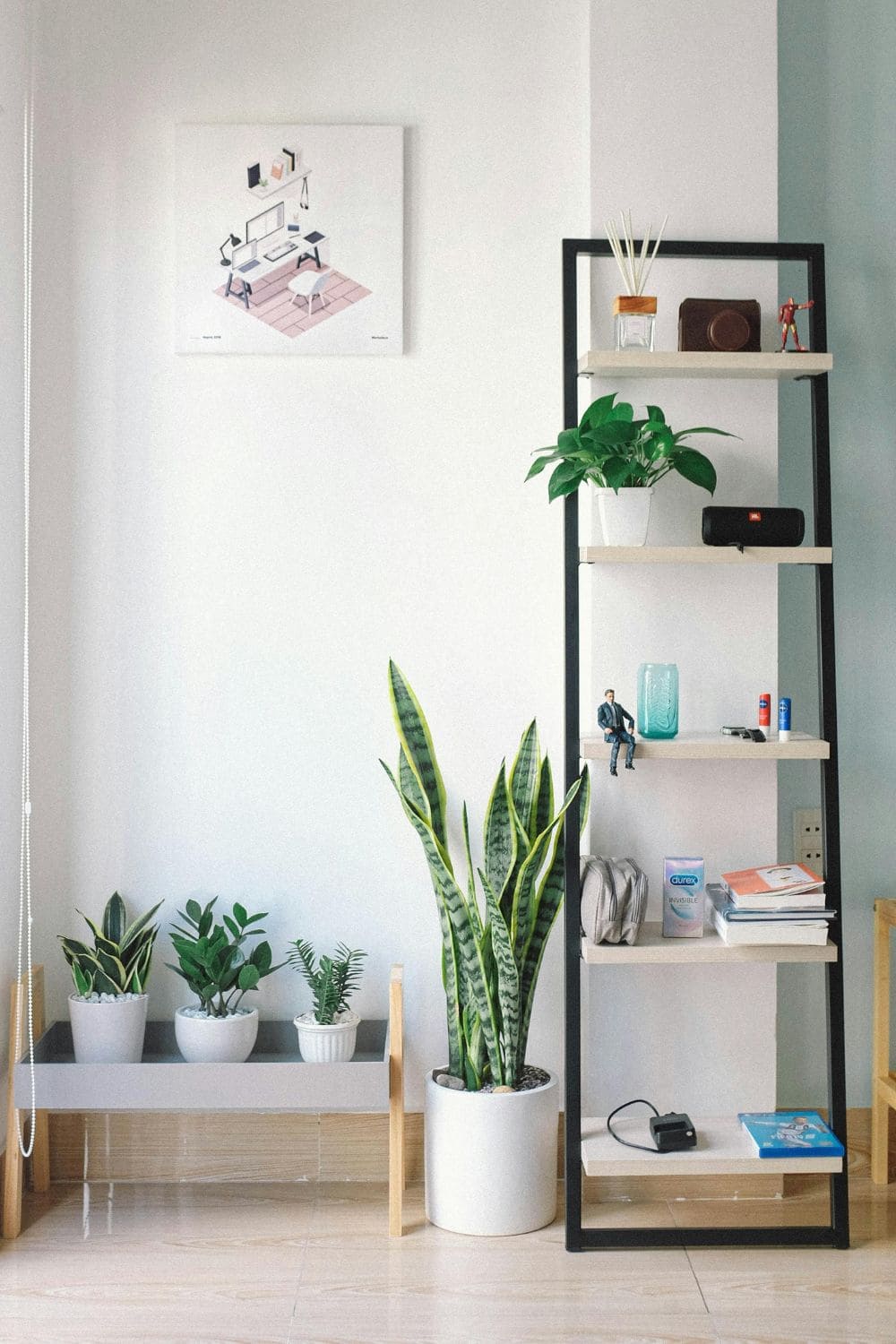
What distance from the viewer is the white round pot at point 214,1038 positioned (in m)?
2.34

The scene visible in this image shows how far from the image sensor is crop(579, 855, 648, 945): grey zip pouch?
7.25 ft

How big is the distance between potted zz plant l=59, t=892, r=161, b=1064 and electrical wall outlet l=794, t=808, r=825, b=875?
52.9 inches

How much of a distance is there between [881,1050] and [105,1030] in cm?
158

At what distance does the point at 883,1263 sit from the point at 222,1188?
1.28 m

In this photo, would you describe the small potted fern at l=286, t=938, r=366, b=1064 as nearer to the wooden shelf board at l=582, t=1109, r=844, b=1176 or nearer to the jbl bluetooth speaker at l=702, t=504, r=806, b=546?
the wooden shelf board at l=582, t=1109, r=844, b=1176

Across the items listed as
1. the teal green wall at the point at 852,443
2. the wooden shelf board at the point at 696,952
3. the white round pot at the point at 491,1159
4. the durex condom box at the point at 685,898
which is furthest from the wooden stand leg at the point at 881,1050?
the white round pot at the point at 491,1159

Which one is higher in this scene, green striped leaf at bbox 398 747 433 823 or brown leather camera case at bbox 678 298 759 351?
brown leather camera case at bbox 678 298 759 351

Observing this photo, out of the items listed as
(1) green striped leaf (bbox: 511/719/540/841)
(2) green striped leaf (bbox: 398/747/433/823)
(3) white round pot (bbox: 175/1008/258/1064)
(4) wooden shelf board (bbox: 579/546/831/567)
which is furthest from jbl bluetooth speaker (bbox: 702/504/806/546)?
(3) white round pot (bbox: 175/1008/258/1064)

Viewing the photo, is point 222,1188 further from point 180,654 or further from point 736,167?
point 736,167

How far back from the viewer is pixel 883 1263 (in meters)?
2.19

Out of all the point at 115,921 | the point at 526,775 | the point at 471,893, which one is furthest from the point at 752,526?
the point at 115,921

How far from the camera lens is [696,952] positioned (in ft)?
7.20

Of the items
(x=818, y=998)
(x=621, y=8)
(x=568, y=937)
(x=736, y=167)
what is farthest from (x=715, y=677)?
(x=621, y=8)

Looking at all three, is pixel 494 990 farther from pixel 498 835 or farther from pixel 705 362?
pixel 705 362
